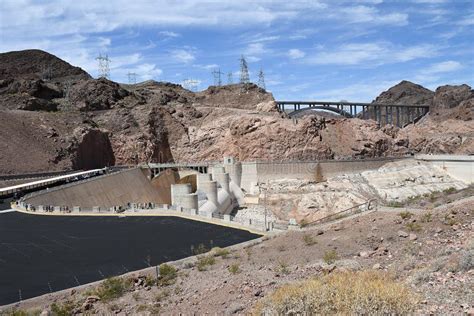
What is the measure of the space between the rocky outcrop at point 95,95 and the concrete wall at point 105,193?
93.2 feet

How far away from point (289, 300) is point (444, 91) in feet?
510

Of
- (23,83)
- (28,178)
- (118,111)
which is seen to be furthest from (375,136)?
(23,83)

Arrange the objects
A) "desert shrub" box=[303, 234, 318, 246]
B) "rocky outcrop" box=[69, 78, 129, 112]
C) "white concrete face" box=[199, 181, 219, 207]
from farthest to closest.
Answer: "rocky outcrop" box=[69, 78, 129, 112], "white concrete face" box=[199, 181, 219, 207], "desert shrub" box=[303, 234, 318, 246]

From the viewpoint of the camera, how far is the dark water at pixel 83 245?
56.9 feet

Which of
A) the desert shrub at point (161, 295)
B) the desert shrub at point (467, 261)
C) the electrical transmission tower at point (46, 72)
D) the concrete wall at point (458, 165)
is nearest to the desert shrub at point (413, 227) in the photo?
the desert shrub at point (467, 261)

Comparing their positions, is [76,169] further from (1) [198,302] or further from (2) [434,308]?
(2) [434,308]

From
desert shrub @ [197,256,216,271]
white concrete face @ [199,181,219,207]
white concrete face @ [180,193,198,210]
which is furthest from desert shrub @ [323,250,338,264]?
white concrete face @ [199,181,219,207]

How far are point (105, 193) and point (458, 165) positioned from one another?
5475 centimetres

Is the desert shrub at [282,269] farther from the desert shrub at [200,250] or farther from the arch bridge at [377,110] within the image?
the arch bridge at [377,110]

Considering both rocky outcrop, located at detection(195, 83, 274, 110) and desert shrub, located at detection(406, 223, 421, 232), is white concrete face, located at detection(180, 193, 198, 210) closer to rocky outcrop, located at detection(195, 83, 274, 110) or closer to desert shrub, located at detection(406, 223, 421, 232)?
desert shrub, located at detection(406, 223, 421, 232)

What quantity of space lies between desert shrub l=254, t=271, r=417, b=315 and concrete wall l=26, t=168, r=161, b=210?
105 ft

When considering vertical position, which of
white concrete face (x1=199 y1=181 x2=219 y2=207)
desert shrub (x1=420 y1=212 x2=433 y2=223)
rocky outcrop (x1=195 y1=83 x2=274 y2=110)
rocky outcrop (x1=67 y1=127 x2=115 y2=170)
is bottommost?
white concrete face (x1=199 y1=181 x2=219 y2=207)

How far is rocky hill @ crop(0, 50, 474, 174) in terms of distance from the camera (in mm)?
69562

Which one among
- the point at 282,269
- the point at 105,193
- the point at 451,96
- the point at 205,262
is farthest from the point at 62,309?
the point at 451,96
